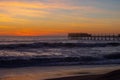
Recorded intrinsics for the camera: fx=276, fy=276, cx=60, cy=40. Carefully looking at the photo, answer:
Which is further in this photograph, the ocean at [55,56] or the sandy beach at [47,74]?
the ocean at [55,56]

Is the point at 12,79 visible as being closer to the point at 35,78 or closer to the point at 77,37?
the point at 35,78

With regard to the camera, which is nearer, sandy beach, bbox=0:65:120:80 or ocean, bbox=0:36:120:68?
sandy beach, bbox=0:65:120:80

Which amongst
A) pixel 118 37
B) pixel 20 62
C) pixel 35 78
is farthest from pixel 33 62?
pixel 118 37

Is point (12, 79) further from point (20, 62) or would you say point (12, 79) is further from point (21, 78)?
point (20, 62)

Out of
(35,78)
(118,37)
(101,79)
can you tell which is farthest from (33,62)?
(118,37)

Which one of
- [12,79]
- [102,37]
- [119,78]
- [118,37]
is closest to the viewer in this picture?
[119,78]

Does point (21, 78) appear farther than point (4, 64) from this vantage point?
No

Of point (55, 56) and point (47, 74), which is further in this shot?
point (55, 56)

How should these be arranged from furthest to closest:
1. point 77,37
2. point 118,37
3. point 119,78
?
1. point 77,37
2. point 118,37
3. point 119,78

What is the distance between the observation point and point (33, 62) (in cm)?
1994

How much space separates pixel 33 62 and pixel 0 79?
27.2ft

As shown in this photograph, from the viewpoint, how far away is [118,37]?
79250 millimetres

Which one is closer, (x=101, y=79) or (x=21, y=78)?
(x=101, y=79)

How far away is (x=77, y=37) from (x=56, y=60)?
7387cm
